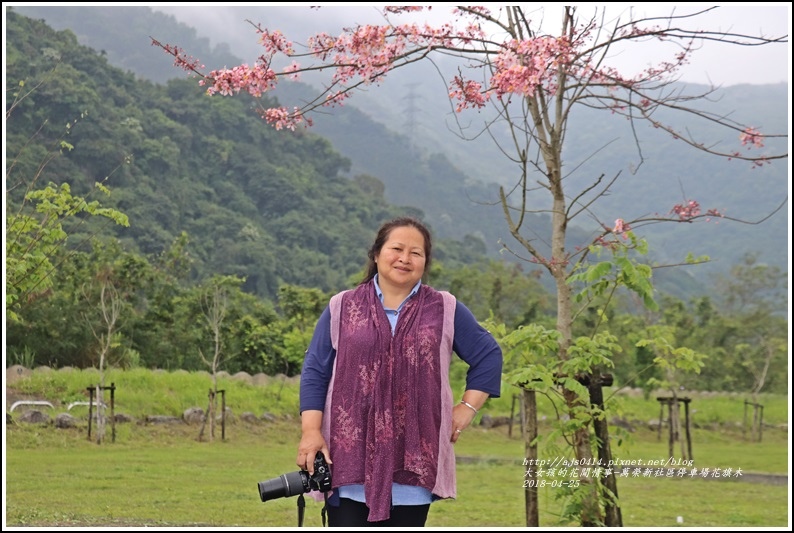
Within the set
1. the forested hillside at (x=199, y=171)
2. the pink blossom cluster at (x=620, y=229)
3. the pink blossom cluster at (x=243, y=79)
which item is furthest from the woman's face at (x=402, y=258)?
the forested hillside at (x=199, y=171)

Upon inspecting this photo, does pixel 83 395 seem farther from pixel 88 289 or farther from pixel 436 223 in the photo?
pixel 436 223

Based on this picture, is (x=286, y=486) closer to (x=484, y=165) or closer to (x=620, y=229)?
Answer: (x=620, y=229)

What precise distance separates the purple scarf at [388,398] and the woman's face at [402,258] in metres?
0.10

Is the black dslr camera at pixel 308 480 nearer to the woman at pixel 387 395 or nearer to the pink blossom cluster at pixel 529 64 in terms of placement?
the woman at pixel 387 395

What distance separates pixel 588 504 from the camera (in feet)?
13.5

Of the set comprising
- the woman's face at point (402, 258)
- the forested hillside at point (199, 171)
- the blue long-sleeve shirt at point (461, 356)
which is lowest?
the blue long-sleeve shirt at point (461, 356)

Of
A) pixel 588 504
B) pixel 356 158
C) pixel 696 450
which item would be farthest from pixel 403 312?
pixel 356 158

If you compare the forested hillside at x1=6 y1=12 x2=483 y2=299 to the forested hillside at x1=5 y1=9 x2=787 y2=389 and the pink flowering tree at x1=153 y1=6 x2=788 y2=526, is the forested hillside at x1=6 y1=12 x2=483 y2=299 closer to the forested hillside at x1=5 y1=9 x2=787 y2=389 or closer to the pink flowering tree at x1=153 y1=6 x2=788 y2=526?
the forested hillside at x1=5 y1=9 x2=787 y2=389

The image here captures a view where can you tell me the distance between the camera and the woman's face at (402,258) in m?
2.51

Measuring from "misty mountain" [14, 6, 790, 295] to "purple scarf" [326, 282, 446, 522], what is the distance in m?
37.6

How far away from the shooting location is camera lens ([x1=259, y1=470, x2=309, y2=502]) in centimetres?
242

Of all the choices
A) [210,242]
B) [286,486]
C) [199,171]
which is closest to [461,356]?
[286,486]

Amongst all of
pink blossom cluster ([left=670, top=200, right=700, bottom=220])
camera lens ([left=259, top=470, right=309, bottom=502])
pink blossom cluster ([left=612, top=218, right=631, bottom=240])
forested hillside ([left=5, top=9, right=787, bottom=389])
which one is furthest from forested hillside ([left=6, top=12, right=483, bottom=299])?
camera lens ([left=259, top=470, right=309, bottom=502])

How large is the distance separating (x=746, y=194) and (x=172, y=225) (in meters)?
35.4
